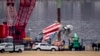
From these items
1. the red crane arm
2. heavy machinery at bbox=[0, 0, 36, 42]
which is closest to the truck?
heavy machinery at bbox=[0, 0, 36, 42]

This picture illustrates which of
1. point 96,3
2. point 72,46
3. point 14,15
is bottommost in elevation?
point 72,46

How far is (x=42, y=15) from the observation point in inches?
3942

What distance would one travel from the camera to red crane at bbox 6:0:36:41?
4825 centimetres

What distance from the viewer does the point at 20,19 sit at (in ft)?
171

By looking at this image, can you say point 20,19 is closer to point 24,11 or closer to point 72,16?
point 24,11

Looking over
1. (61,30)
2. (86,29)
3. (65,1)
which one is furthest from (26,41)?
(65,1)

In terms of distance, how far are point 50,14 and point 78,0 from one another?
2068 cm

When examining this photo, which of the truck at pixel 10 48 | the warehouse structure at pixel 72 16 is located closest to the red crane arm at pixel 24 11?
the truck at pixel 10 48

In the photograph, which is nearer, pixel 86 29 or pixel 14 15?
pixel 14 15

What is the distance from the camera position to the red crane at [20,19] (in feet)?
158

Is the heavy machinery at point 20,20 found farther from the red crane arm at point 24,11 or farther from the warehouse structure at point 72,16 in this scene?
the warehouse structure at point 72,16

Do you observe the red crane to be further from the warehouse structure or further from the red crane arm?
the warehouse structure

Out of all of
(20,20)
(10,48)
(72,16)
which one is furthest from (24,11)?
(72,16)

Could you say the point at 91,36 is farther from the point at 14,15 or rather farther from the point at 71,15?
the point at 14,15
